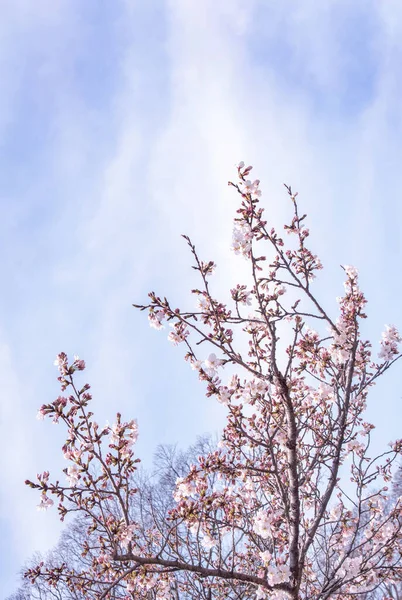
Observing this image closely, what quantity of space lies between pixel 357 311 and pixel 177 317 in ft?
6.65

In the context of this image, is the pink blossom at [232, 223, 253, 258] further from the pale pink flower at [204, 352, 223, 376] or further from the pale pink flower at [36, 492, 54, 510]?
the pale pink flower at [36, 492, 54, 510]

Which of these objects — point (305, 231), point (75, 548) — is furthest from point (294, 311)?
point (75, 548)

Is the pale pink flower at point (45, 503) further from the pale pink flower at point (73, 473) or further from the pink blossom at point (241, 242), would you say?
the pink blossom at point (241, 242)

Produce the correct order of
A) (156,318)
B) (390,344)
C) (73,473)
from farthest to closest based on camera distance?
(390,344) < (156,318) < (73,473)

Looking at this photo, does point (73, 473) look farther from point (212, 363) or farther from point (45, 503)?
point (212, 363)

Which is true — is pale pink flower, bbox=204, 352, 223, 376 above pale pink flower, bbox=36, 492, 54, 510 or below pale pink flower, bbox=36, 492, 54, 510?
above

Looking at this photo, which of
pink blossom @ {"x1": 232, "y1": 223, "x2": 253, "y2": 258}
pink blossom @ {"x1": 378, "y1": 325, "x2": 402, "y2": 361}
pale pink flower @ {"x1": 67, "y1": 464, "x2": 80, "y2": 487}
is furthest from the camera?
pink blossom @ {"x1": 378, "y1": 325, "x2": 402, "y2": 361}

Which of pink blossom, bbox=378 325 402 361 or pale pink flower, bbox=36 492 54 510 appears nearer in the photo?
pale pink flower, bbox=36 492 54 510

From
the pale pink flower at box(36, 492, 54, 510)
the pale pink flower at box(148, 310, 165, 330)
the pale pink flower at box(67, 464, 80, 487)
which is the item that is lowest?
the pale pink flower at box(36, 492, 54, 510)

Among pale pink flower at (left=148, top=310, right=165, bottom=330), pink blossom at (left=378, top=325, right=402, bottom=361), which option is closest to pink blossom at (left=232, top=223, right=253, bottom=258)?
pale pink flower at (left=148, top=310, right=165, bottom=330)

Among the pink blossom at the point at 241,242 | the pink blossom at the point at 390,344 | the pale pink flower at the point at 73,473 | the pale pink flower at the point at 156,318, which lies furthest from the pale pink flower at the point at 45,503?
the pink blossom at the point at 390,344

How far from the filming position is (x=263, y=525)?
480 cm

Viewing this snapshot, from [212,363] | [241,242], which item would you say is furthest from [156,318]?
[241,242]

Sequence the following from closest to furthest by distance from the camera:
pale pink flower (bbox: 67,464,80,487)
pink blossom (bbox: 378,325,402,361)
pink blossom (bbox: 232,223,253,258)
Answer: pale pink flower (bbox: 67,464,80,487)
pink blossom (bbox: 232,223,253,258)
pink blossom (bbox: 378,325,402,361)
